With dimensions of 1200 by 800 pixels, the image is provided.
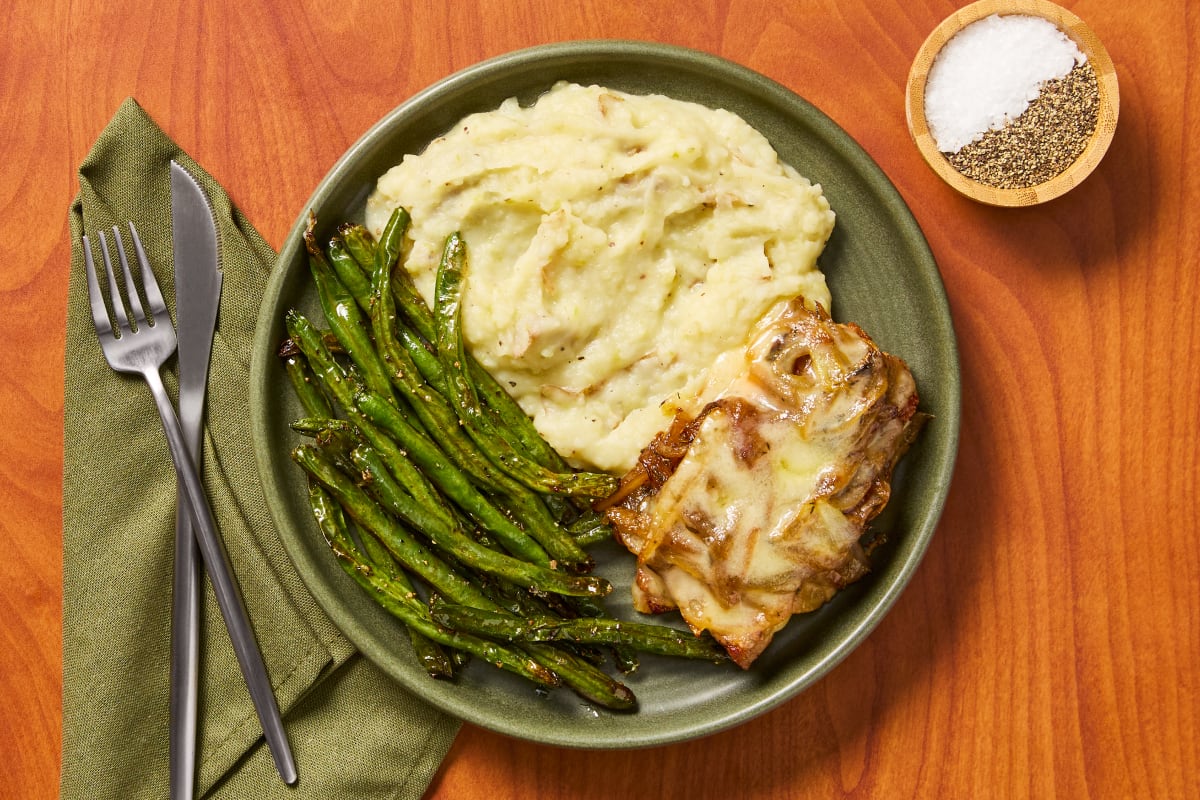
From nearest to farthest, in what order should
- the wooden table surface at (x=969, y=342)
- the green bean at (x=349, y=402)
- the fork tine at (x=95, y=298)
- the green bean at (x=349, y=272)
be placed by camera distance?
the green bean at (x=349, y=402)
the green bean at (x=349, y=272)
the fork tine at (x=95, y=298)
the wooden table surface at (x=969, y=342)

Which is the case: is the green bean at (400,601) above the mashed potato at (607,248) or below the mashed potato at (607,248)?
below

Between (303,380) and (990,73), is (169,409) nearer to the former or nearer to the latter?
(303,380)

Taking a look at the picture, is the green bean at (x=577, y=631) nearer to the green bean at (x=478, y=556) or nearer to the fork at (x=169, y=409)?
the green bean at (x=478, y=556)

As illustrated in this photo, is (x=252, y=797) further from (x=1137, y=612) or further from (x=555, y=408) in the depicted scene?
(x=1137, y=612)

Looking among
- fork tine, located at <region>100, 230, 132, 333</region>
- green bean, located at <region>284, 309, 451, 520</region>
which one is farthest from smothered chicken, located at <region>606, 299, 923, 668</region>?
fork tine, located at <region>100, 230, 132, 333</region>

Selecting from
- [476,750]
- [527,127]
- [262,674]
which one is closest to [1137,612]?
[476,750]

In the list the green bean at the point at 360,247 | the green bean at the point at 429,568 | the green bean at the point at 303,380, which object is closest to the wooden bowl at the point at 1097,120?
the green bean at the point at 360,247
